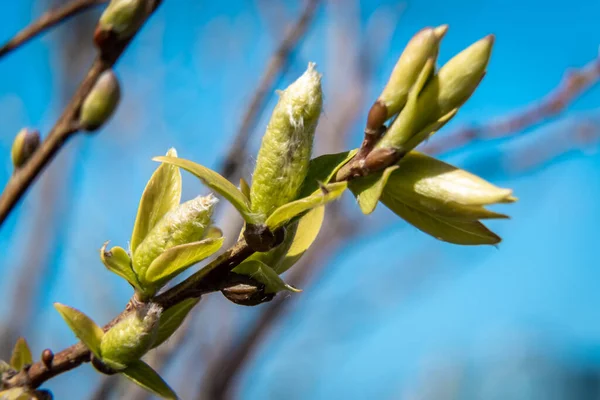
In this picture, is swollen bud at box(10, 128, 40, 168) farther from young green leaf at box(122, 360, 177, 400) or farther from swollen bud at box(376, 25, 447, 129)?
swollen bud at box(376, 25, 447, 129)

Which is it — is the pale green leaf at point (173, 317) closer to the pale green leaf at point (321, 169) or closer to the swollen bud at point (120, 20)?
the pale green leaf at point (321, 169)

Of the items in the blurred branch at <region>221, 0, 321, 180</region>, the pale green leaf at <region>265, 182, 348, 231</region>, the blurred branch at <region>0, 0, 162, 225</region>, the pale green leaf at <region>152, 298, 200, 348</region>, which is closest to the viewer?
the pale green leaf at <region>265, 182, 348, 231</region>

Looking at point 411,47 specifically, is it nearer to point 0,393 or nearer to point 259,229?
point 259,229

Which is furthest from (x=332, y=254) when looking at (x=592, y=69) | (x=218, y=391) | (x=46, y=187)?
(x=46, y=187)

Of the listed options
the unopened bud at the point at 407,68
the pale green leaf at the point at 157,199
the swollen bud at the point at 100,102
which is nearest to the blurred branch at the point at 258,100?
the swollen bud at the point at 100,102

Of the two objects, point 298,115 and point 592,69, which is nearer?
point 298,115

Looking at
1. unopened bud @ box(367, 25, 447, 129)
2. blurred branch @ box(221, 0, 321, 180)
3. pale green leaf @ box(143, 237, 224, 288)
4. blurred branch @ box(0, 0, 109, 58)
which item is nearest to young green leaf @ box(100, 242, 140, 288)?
pale green leaf @ box(143, 237, 224, 288)
